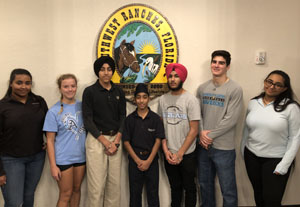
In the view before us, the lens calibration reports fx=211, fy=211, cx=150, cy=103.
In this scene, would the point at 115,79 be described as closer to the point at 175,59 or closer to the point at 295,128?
the point at 175,59

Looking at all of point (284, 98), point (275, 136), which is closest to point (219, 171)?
point (275, 136)

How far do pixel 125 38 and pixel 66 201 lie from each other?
5.49 ft

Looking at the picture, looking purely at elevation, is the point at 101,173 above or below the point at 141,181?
above

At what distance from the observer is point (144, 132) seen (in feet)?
6.46

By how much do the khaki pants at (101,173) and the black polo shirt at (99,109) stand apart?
11cm

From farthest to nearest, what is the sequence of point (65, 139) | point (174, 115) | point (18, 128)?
point (174, 115) < point (65, 139) < point (18, 128)

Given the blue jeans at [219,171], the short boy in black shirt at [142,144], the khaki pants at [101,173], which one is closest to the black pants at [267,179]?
the blue jeans at [219,171]

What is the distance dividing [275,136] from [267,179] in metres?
0.38

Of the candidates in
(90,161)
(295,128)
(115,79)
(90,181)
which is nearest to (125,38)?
(115,79)

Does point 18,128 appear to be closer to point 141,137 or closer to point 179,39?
point 141,137

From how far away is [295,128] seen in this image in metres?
1.76

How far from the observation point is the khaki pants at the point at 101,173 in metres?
1.92

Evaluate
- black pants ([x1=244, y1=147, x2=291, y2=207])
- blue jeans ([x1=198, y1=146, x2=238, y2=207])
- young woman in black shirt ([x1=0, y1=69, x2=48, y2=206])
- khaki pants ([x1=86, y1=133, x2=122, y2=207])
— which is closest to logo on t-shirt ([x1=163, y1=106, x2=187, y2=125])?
blue jeans ([x1=198, y1=146, x2=238, y2=207])

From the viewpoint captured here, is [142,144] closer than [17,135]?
No
